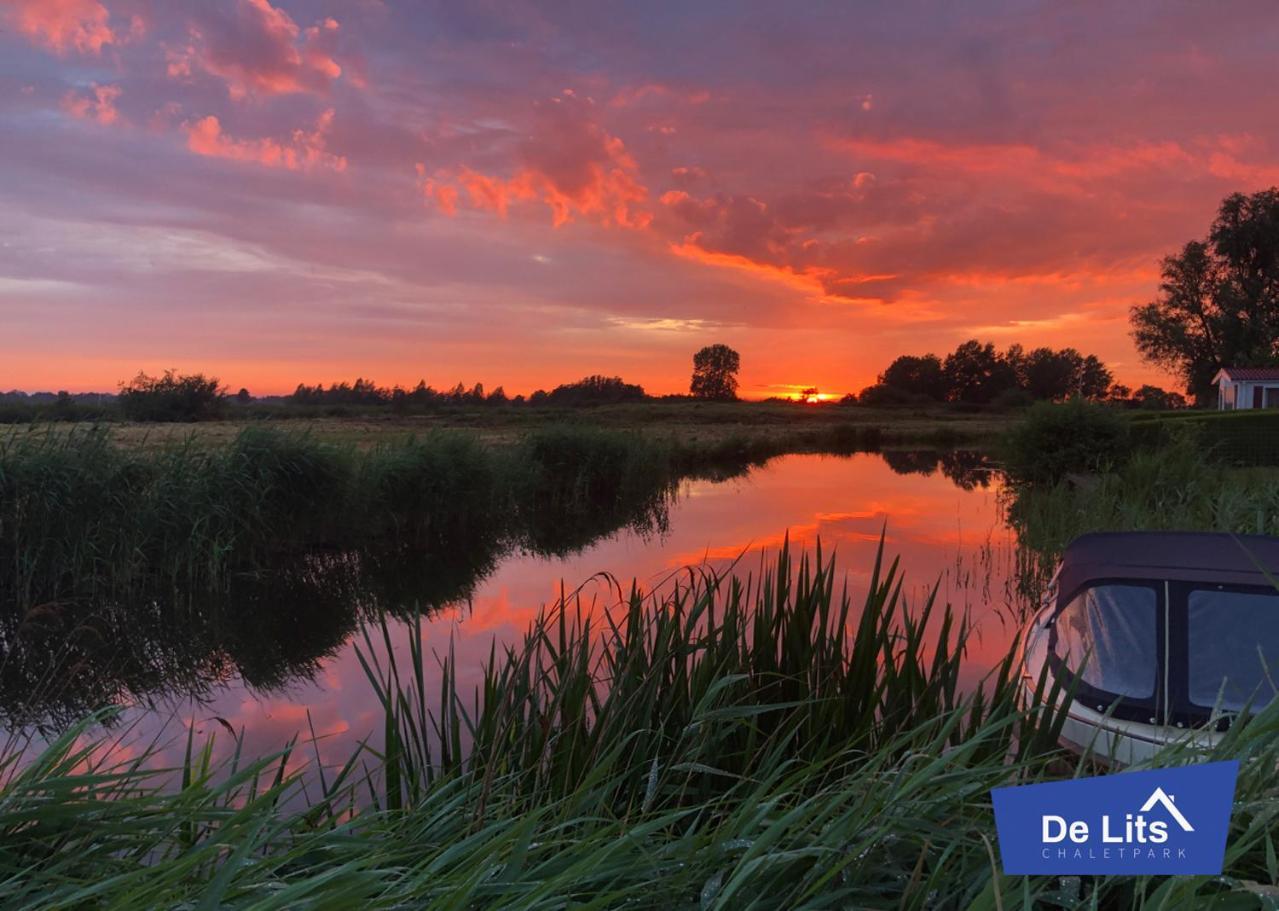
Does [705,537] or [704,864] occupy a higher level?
[704,864]

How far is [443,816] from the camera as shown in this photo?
7.91 ft

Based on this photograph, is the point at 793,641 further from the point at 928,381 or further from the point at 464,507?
the point at 928,381

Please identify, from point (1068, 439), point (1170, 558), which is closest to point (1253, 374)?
point (1068, 439)

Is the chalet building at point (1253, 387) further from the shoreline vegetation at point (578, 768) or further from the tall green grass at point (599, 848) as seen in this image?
the tall green grass at point (599, 848)

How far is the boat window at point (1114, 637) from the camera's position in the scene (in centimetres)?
338

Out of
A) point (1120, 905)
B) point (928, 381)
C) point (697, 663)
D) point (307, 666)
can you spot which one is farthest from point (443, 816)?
point (928, 381)

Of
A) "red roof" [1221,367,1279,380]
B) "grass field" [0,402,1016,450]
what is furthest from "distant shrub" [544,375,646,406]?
"red roof" [1221,367,1279,380]

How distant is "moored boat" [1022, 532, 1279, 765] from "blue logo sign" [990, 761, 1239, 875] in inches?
96.1

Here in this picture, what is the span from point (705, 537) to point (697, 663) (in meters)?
11.6

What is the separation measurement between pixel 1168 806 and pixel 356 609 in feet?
32.8

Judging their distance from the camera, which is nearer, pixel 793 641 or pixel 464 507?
pixel 793 641

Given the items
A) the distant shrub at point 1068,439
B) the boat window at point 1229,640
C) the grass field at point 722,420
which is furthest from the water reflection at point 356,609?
the grass field at point 722,420

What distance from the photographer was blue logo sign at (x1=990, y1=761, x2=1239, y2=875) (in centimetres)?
78

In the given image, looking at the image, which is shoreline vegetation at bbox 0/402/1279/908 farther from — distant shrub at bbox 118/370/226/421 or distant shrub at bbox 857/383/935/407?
distant shrub at bbox 857/383/935/407
